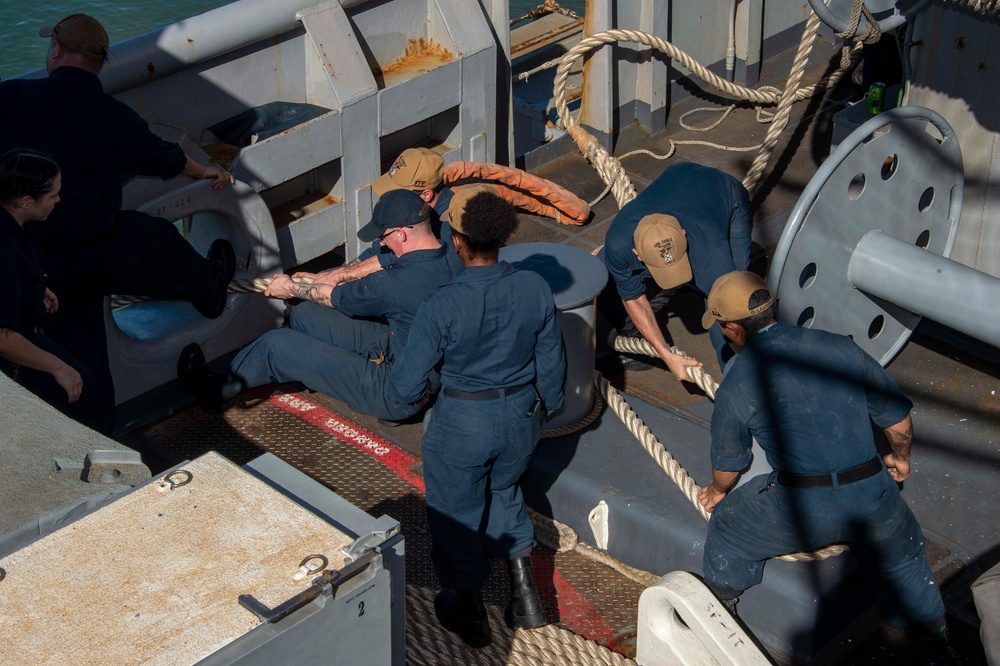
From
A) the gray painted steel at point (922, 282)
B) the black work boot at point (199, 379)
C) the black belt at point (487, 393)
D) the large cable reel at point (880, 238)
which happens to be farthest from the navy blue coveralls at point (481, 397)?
the black work boot at point (199, 379)

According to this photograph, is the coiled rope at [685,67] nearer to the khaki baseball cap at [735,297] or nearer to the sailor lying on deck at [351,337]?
the sailor lying on deck at [351,337]

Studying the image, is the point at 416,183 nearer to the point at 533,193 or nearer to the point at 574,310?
the point at 574,310

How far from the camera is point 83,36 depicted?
412 cm

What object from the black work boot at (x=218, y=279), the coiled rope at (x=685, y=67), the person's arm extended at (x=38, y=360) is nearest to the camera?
the person's arm extended at (x=38, y=360)

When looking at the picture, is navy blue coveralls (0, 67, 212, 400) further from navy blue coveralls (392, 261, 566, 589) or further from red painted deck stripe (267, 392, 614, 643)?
navy blue coveralls (392, 261, 566, 589)

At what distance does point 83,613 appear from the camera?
174cm

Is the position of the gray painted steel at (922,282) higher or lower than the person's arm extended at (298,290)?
higher

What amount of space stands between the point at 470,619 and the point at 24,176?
2.11 metres

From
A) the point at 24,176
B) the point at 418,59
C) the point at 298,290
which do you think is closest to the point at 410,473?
the point at 298,290

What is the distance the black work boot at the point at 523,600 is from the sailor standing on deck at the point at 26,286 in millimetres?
1629

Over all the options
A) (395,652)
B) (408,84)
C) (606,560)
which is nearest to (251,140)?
(408,84)

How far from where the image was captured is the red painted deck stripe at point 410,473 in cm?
371

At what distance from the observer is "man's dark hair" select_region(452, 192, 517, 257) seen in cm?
322

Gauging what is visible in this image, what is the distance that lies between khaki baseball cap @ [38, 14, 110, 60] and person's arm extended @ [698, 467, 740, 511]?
2.87m
